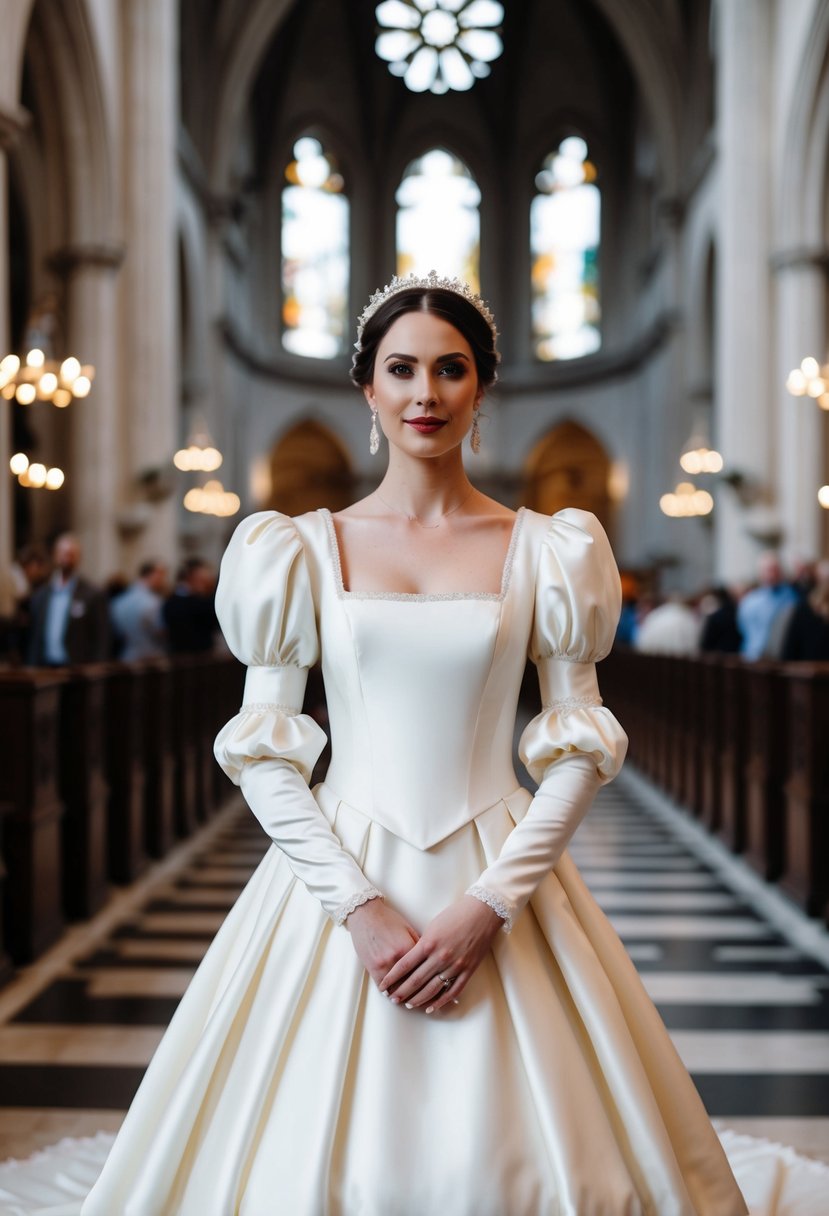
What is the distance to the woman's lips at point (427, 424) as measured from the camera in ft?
6.70

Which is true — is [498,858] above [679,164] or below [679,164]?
below

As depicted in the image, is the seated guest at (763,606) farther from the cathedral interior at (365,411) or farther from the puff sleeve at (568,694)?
the puff sleeve at (568,694)

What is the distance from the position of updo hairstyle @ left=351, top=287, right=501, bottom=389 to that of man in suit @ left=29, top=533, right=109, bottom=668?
6.26 meters

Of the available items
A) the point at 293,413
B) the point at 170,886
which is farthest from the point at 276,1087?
the point at 293,413

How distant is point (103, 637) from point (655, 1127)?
22.1 feet

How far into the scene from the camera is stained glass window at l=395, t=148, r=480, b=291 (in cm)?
2570

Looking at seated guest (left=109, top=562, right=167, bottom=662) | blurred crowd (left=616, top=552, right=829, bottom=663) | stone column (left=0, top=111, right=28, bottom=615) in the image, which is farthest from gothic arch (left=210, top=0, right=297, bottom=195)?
stone column (left=0, top=111, right=28, bottom=615)

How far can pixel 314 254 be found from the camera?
82.2ft

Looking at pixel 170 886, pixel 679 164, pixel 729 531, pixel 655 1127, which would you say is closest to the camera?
pixel 655 1127

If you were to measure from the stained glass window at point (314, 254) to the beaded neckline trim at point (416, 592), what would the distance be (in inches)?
925

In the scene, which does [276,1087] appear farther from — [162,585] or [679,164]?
[679,164]

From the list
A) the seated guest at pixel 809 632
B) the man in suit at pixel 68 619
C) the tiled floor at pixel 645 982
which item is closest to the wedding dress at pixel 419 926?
the tiled floor at pixel 645 982

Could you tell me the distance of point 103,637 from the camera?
27.0ft

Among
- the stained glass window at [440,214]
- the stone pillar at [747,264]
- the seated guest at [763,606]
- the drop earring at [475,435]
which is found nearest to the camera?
the drop earring at [475,435]
